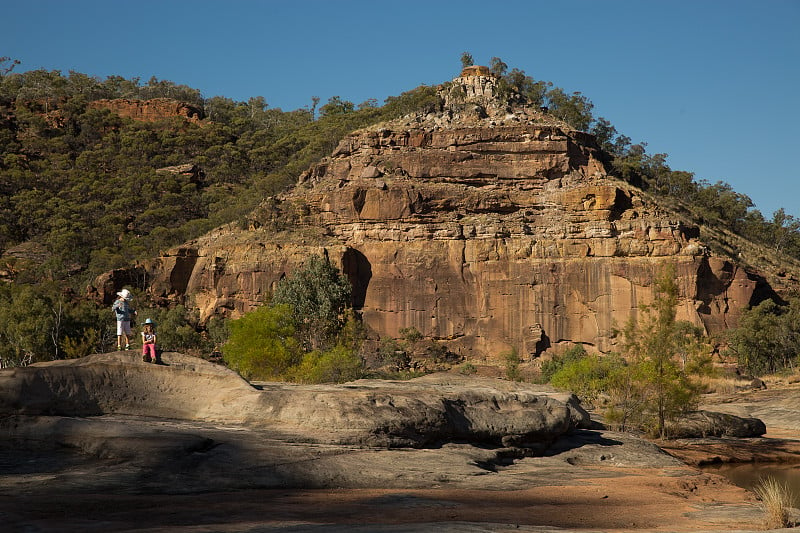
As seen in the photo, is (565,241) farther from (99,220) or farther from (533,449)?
(99,220)

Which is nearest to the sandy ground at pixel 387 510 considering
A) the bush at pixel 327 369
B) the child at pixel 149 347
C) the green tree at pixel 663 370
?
the child at pixel 149 347

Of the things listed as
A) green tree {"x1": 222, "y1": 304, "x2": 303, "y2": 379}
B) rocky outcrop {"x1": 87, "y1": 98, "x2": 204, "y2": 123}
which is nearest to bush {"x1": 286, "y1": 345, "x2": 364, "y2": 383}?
green tree {"x1": 222, "y1": 304, "x2": 303, "y2": 379}

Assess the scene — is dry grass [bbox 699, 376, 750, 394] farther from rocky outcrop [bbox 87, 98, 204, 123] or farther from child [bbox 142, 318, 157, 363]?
rocky outcrop [bbox 87, 98, 204, 123]

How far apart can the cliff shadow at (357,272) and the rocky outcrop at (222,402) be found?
55.3m

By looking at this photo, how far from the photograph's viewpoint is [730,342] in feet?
218

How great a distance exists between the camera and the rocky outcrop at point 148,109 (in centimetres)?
14475

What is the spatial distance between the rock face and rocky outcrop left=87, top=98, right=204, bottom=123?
217 feet

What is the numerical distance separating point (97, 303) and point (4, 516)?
6652 cm

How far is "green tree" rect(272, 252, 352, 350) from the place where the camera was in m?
64.1

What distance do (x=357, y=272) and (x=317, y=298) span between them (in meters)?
9.17

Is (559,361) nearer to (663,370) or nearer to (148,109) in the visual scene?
(663,370)

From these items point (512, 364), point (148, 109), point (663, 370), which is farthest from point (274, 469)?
point (148, 109)

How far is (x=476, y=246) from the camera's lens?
76.0m

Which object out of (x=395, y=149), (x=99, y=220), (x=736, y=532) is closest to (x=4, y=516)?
(x=736, y=532)
